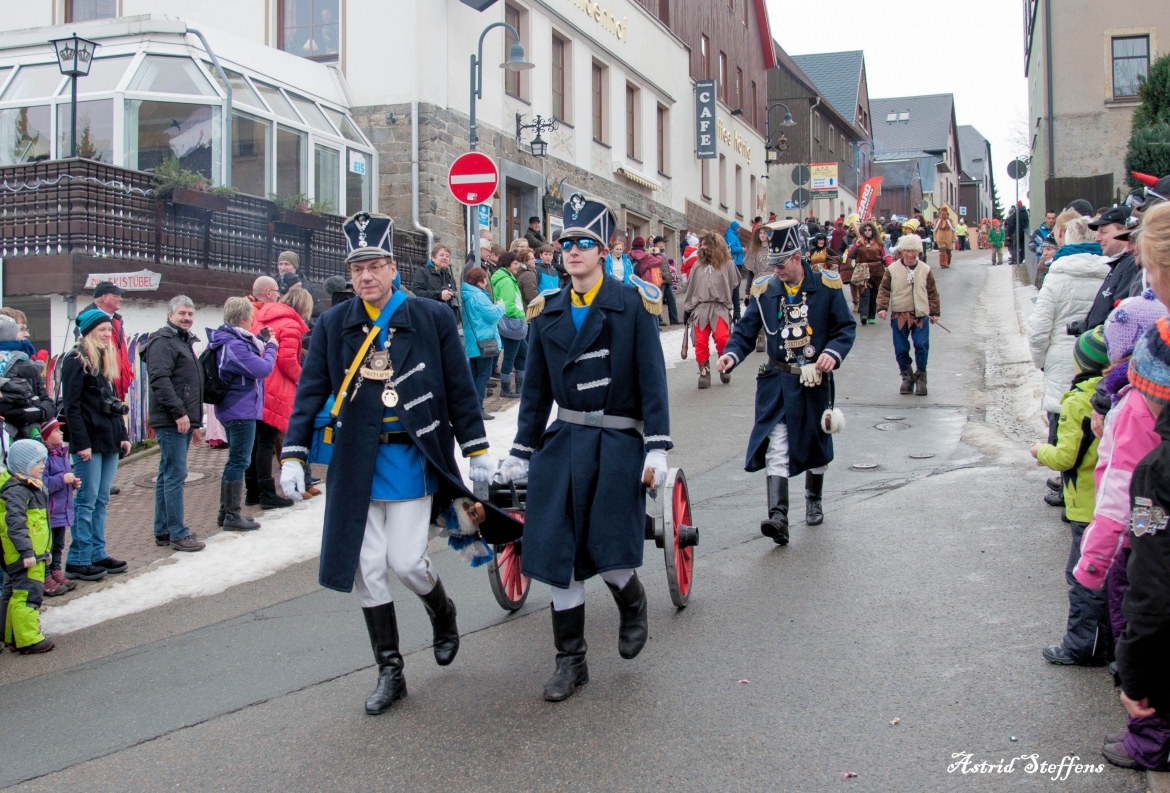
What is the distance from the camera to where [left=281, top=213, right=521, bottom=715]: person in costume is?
4824mm

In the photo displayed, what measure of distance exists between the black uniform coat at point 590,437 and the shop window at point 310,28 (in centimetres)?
1695

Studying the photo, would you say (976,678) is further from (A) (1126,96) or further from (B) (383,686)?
(A) (1126,96)

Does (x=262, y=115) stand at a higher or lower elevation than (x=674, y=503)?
higher

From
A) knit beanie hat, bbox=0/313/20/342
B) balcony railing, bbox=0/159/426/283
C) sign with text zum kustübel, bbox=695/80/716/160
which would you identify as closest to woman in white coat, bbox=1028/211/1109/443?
knit beanie hat, bbox=0/313/20/342

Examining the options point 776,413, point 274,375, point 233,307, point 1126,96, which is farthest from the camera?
point 1126,96

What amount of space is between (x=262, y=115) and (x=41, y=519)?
11.8 meters

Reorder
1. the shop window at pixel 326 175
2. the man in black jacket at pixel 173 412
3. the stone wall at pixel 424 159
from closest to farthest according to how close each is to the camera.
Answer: the man in black jacket at pixel 173 412 → the shop window at pixel 326 175 → the stone wall at pixel 424 159

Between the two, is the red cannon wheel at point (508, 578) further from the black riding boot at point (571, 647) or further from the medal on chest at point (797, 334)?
the medal on chest at point (797, 334)

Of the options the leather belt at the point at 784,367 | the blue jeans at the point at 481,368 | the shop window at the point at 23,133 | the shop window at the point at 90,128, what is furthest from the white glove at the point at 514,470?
the shop window at the point at 23,133

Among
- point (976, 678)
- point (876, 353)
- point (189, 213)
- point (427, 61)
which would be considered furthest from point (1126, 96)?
point (976, 678)

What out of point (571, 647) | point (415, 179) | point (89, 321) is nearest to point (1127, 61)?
point (415, 179)

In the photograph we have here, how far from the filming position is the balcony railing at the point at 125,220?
42.9ft

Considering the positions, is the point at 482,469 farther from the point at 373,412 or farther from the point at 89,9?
the point at 89,9

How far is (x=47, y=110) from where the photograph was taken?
16031 millimetres
